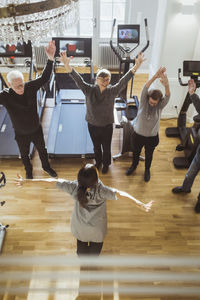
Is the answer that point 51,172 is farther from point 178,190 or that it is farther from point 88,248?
point 178,190

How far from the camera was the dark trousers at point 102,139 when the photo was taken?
10.1 ft

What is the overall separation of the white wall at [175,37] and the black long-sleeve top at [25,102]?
2.12 meters

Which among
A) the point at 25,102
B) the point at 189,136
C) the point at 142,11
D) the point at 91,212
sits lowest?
the point at 189,136

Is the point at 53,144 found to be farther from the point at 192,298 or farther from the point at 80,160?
the point at 192,298

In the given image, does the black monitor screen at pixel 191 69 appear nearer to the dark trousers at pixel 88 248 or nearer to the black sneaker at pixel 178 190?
the black sneaker at pixel 178 190

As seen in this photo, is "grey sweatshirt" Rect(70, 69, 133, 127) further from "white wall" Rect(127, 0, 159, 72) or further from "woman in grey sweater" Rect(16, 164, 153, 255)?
"white wall" Rect(127, 0, 159, 72)

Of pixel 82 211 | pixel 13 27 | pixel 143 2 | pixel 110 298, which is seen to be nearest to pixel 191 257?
pixel 110 298

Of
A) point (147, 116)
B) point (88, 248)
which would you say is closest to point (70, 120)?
point (147, 116)

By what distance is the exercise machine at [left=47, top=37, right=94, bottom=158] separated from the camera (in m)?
3.73

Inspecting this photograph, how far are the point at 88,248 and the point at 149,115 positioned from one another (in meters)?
1.50

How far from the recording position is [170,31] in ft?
12.5

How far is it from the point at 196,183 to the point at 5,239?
8.11 ft

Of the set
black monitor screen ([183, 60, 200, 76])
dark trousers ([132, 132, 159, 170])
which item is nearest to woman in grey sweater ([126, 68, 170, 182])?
dark trousers ([132, 132, 159, 170])

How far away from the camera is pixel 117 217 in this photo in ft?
9.91
